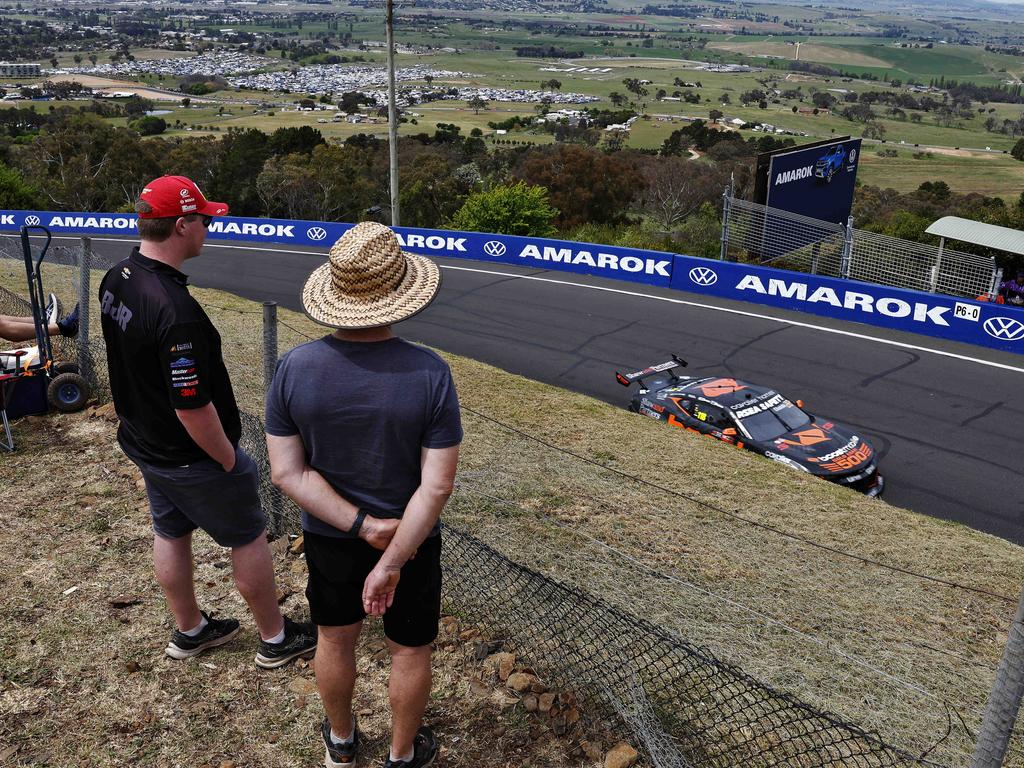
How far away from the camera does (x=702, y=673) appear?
458 cm

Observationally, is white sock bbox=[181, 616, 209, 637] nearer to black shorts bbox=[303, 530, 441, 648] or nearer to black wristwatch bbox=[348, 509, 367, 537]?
black shorts bbox=[303, 530, 441, 648]

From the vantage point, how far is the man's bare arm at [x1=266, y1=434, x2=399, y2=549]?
306cm

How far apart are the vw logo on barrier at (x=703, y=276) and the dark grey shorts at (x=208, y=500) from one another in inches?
722

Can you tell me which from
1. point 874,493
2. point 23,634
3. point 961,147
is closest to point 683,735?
point 23,634

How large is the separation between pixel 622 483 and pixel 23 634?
5.63m

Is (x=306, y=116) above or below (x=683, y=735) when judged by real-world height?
below

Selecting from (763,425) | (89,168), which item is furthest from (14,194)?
(763,425)

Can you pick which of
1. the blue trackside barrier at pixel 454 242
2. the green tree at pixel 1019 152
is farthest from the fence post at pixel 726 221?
the green tree at pixel 1019 152

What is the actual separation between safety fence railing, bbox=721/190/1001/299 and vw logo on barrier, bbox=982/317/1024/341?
2.00 m

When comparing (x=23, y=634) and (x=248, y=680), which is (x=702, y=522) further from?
(x=23, y=634)

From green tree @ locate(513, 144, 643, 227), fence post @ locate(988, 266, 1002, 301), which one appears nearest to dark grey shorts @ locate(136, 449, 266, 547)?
fence post @ locate(988, 266, 1002, 301)

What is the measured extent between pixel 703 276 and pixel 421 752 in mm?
18941

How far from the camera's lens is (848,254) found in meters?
20.7

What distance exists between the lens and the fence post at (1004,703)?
2584mm
